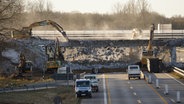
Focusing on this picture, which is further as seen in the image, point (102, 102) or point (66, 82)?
point (66, 82)

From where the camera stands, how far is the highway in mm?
48062

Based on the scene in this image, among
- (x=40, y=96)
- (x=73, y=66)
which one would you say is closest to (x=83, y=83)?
(x=40, y=96)

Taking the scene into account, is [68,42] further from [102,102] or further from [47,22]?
[102,102]

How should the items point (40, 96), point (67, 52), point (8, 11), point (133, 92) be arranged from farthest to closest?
1. point (67, 52)
2. point (8, 11)
3. point (133, 92)
4. point (40, 96)

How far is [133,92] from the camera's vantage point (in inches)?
2164

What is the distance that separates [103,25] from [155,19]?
18842mm

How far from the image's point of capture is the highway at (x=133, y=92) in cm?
4806

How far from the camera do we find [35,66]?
81438mm

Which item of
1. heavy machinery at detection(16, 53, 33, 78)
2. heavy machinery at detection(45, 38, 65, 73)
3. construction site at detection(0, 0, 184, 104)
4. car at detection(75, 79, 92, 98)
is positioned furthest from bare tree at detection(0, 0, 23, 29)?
heavy machinery at detection(45, 38, 65, 73)

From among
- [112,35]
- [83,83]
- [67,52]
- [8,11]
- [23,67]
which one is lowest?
[83,83]

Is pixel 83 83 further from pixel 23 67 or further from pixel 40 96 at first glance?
pixel 23 67

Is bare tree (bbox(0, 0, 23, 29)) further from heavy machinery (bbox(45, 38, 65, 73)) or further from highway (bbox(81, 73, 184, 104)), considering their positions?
heavy machinery (bbox(45, 38, 65, 73))

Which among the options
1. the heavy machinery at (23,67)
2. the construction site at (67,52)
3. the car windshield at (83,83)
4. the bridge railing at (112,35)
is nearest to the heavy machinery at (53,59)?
the construction site at (67,52)

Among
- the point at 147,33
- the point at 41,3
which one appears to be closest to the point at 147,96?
the point at 147,33
